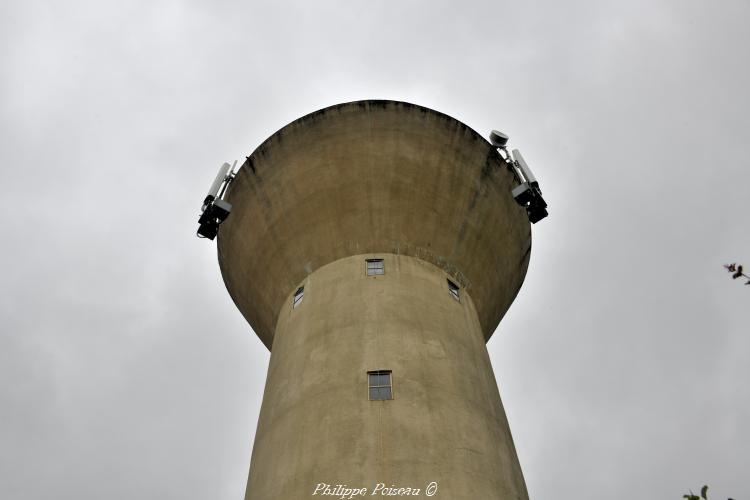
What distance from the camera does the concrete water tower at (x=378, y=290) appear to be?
10586 millimetres

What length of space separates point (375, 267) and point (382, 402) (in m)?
3.65

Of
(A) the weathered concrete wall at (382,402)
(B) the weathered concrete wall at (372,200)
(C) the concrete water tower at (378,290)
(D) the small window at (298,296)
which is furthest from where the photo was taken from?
(B) the weathered concrete wall at (372,200)

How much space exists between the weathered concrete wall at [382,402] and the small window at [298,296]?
14 cm

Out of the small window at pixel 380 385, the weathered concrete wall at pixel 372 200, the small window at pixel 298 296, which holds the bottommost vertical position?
the small window at pixel 380 385

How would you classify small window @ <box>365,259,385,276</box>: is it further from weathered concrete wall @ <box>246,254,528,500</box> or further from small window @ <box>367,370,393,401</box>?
small window @ <box>367,370,393,401</box>

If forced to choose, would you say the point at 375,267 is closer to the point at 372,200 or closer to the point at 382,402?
the point at 372,200

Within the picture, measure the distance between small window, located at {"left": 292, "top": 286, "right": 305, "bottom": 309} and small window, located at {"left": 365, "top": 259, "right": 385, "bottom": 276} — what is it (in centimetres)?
161

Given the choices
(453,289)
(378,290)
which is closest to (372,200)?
(378,290)

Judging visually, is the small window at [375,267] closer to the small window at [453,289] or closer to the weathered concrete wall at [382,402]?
the weathered concrete wall at [382,402]

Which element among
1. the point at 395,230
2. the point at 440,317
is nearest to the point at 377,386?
the point at 440,317

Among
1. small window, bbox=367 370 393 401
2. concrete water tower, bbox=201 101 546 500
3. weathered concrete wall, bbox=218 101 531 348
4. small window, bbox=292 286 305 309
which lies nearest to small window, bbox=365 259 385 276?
concrete water tower, bbox=201 101 546 500

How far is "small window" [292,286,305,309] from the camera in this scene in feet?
46.8

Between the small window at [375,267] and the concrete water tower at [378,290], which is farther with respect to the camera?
the small window at [375,267]

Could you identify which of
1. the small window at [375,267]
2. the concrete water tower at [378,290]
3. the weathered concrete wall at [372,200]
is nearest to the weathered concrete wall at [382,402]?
the concrete water tower at [378,290]
